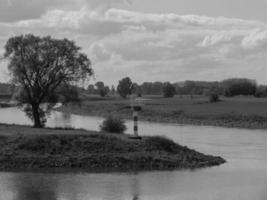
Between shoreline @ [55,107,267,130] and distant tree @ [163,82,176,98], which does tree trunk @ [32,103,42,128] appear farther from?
distant tree @ [163,82,176,98]

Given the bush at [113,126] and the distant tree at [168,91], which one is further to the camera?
the distant tree at [168,91]

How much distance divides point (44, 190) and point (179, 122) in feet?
183

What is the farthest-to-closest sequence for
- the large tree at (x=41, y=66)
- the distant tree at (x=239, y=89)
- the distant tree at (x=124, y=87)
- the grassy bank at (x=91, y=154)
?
the distant tree at (x=124, y=87) → the distant tree at (x=239, y=89) → the large tree at (x=41, y=66) → the grassy bank at (x=91, y=154)

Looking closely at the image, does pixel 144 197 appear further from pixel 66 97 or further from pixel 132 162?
pixel 66 97

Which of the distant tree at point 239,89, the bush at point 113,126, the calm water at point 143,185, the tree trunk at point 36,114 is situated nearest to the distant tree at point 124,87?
the distant tree at point 239,89

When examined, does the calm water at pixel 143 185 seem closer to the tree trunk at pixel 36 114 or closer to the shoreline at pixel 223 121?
the tree trunk at pixel 36 114

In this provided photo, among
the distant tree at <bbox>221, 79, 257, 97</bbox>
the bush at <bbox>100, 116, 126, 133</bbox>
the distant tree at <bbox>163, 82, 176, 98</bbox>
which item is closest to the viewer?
the bush at <bbox>100, 116, 126, 133</bbox>

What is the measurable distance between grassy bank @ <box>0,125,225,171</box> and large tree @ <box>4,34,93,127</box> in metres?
13.0

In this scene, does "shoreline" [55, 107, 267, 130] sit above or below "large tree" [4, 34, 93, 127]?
below

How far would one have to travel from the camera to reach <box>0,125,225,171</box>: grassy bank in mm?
22172

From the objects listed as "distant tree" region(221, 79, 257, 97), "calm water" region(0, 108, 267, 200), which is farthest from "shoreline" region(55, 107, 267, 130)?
"distant tree" region(221, 79, 257, 97)

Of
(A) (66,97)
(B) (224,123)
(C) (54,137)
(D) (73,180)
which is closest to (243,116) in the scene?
(B) (224,123)

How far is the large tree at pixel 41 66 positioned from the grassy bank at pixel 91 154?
13009mm

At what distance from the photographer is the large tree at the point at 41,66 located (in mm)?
37844
